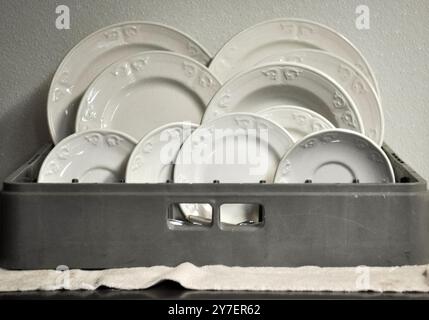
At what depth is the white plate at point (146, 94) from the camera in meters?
1.15

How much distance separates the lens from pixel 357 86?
114cm

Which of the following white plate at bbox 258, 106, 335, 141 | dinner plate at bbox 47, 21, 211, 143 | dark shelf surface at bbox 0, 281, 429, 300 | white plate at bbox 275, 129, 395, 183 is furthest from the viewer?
dinner plate at bbox 47, 21, 211, 143

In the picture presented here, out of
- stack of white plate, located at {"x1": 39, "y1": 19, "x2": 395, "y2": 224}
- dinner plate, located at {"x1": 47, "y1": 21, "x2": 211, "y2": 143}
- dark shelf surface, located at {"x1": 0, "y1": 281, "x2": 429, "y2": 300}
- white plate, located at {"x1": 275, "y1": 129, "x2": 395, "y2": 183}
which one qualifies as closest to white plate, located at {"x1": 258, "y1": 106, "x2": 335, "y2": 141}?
stack of white plate, located at {"x1": 39, "y1": 19, "x2": 395, "y2": 224}

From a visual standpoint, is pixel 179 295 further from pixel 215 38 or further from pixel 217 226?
pixel 215 38

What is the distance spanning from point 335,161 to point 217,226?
22 cm

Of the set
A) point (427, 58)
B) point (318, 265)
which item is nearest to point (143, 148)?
point (318, 265)

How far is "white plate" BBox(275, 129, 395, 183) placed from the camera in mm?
949

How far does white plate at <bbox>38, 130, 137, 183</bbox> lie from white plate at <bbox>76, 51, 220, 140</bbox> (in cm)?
12

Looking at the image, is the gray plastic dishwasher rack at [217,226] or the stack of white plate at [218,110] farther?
the stack of white plate at [218,110]

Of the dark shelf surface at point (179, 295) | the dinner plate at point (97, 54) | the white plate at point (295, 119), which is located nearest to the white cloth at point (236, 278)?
the dark shelf surface at point (179, 295)

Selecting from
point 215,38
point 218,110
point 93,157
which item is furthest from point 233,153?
point 215,38

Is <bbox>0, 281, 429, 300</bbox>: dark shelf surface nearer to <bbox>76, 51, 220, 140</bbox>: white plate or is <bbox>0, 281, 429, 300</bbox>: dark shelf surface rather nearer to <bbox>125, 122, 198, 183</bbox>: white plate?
<bbox>125, 122, 198, 183</bbox>: white plate

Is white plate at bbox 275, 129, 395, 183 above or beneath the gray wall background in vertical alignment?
beneath

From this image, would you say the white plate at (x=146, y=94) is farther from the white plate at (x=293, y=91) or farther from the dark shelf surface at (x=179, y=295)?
the dark shelf surface at (x=179, y=295)
